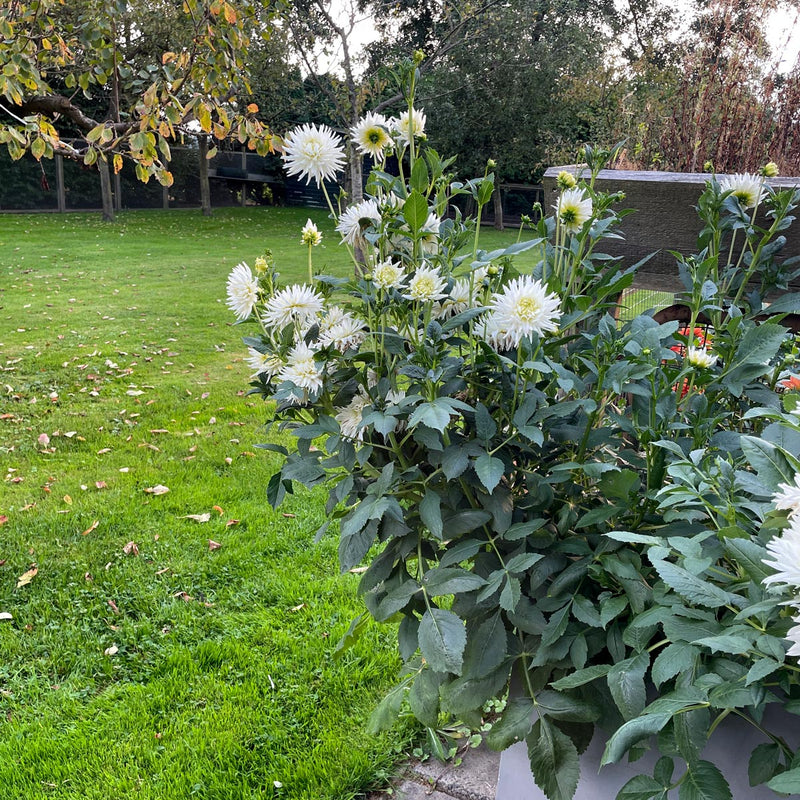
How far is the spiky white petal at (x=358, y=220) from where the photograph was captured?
1.20m

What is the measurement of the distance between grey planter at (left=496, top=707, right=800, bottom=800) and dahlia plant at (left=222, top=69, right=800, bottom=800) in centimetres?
3

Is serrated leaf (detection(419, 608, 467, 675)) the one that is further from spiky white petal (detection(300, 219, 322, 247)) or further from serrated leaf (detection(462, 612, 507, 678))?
spiky white petal (detection(300, 219, 322, 247))

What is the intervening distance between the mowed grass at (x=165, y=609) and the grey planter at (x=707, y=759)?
0.50 metres

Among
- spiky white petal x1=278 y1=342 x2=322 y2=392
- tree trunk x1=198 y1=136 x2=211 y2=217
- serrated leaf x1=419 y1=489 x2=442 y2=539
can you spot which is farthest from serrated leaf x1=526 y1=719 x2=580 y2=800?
tree trunk x1=198 y1=136 x2=211 y2=217

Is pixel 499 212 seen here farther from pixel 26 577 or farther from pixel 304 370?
pixel 304 370

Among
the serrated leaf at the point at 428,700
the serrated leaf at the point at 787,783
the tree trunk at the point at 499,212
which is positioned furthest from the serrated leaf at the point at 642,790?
the tree trunk at the point at 499,212

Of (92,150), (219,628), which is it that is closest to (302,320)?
(219,628)

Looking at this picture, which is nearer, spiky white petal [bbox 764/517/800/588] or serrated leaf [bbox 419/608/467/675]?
spiky white petal [bbox 764/517/800/588]

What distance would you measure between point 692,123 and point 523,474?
2045 millimetres

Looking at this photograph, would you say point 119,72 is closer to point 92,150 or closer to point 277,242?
point 92,150

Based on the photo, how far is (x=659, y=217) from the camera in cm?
176

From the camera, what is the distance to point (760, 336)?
115cm

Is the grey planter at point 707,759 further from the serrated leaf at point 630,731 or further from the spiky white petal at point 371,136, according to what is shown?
the spiky white petal at point 371,136

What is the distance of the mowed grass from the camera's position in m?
1.77
